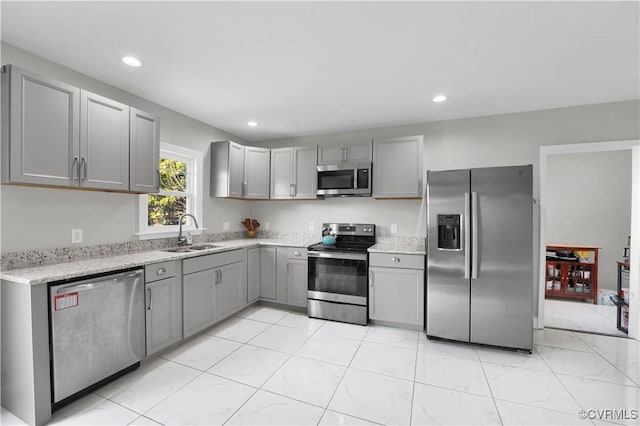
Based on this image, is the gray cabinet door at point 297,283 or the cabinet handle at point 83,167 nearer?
the cabinet handle at point 83,167

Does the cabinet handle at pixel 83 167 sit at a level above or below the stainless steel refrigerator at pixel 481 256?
above

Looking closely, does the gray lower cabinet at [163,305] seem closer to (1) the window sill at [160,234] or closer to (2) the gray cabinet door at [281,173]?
(1) the window sill at [160,234]

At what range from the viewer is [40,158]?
188 cm

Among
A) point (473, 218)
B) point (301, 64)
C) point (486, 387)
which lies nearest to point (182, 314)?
point (301, 64)

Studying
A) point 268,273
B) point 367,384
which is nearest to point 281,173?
point 268,273

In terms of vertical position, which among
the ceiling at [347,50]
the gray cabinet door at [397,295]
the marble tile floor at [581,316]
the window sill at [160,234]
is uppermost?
the ceiling at [347,50]

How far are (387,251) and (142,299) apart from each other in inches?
95.0

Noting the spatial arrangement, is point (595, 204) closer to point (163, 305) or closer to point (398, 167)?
point (398, 167)

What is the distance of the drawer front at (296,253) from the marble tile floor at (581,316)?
9.84ft

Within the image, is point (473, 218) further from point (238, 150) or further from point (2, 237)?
point (2, 237)

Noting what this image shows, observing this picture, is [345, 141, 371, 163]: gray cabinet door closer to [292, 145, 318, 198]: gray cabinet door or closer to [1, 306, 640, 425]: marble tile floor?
[292, 145, 318, 198]: gray cabinet door

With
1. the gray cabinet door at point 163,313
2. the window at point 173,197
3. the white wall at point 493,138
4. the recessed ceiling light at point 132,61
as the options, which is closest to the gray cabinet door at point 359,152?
the white wall at point 493,138

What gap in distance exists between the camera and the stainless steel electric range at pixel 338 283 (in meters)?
3.27

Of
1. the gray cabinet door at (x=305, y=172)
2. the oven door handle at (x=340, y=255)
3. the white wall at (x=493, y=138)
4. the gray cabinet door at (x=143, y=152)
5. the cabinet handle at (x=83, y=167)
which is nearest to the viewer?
the cabinet handle at (x=83, y=167)
